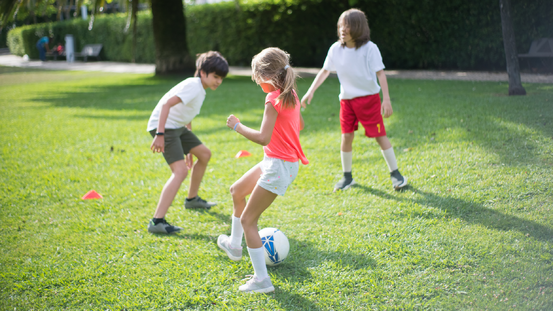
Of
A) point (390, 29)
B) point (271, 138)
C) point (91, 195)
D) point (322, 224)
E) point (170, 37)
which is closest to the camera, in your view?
point (271, 138)

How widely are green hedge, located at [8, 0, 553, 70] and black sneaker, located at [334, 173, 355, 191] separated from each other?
9933 millimetres

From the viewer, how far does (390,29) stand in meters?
14.7

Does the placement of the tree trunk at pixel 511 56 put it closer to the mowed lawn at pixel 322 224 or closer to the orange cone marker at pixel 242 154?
the mowed lawn at pixel 322 224

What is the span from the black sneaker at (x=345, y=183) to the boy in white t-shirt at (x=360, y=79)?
0.43 meters

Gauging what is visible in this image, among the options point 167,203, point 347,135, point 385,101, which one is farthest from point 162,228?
point 385,101

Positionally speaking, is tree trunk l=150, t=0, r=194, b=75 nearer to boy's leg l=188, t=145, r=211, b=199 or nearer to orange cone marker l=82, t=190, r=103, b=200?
orange cone marker l=82, t=190, r=103, b=200

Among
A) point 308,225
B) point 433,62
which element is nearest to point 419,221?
point 308,225

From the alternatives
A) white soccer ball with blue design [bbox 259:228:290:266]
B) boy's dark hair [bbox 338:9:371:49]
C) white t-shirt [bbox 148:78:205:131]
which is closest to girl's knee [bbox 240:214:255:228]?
white soccer ball with blue design [bbox 259:228:290:266]

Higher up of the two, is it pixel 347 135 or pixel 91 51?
pixel 91 51

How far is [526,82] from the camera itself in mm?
9625

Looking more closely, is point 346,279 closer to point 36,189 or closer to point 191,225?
point 191,225

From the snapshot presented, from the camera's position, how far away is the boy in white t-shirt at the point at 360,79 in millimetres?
4129

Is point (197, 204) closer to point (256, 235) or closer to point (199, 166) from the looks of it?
point (199, 166)

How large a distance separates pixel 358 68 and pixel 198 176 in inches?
78.9
